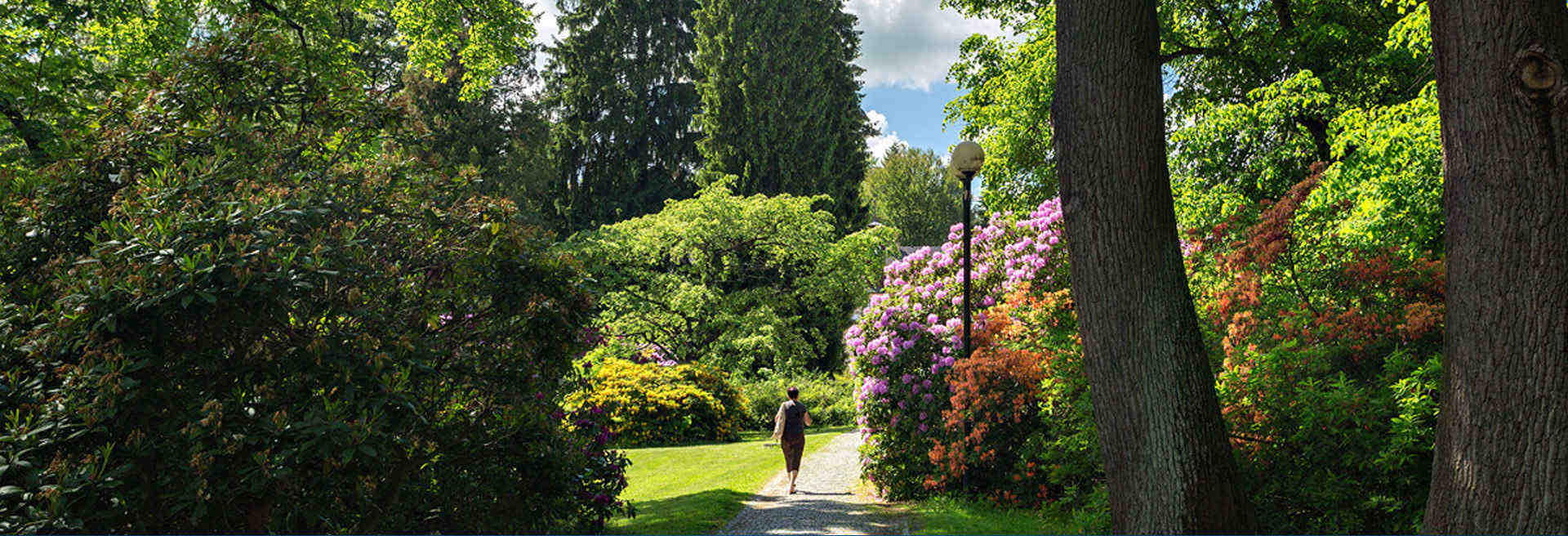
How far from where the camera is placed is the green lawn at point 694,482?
886 cm

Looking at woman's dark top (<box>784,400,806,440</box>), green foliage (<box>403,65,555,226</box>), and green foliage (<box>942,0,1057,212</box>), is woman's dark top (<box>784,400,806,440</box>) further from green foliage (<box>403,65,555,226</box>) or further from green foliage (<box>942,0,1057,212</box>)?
green foliage (<box>403,65,555,226</box>)

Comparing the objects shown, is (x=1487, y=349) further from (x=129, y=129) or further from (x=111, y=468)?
(x=129, y=129)

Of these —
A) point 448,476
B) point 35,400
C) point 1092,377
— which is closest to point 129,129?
point 35,400

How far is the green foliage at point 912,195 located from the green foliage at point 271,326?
50003 mm

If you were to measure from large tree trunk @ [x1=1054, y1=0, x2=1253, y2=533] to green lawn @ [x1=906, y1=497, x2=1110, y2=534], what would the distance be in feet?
10.2

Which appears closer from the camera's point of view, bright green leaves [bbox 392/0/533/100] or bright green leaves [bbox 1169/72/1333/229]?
bright green leaves [bbox 1169/72/1333/229]

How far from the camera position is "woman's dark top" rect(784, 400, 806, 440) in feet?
37.3

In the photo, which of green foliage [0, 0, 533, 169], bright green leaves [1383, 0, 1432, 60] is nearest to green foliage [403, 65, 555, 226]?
green foliage [0, 0, 533, 169]

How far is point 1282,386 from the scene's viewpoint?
6023 mm

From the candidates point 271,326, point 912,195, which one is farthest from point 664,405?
point 912,195

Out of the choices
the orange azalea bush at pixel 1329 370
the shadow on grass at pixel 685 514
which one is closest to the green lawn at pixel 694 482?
the shadow on grass at pixel 685 514

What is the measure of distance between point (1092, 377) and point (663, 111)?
3183 centimetres

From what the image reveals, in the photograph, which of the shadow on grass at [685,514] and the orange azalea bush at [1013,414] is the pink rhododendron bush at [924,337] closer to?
the orange azalea bush at [1013,414]

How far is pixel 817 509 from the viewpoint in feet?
32.4
